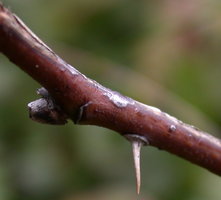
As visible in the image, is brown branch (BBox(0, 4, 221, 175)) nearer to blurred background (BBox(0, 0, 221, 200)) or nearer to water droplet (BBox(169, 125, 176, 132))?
water droplet (BBox(169, 125, 176, 132))

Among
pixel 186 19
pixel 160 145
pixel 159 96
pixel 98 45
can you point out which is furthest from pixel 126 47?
pixel 160 145

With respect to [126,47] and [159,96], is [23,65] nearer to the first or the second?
[159,96]

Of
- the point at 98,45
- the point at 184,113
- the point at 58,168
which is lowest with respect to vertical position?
the point at 58,168

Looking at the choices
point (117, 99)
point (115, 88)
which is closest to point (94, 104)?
point (117, 99)

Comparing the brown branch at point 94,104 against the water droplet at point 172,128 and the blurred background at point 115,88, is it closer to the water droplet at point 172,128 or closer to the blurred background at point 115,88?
the water droplet at point 172,128

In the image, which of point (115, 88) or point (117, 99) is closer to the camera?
point (117, 99)

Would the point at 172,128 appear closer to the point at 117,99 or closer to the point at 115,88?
the point at 117,99

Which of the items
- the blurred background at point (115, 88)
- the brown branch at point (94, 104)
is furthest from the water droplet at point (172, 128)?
the blurred background at point (115, 88)
